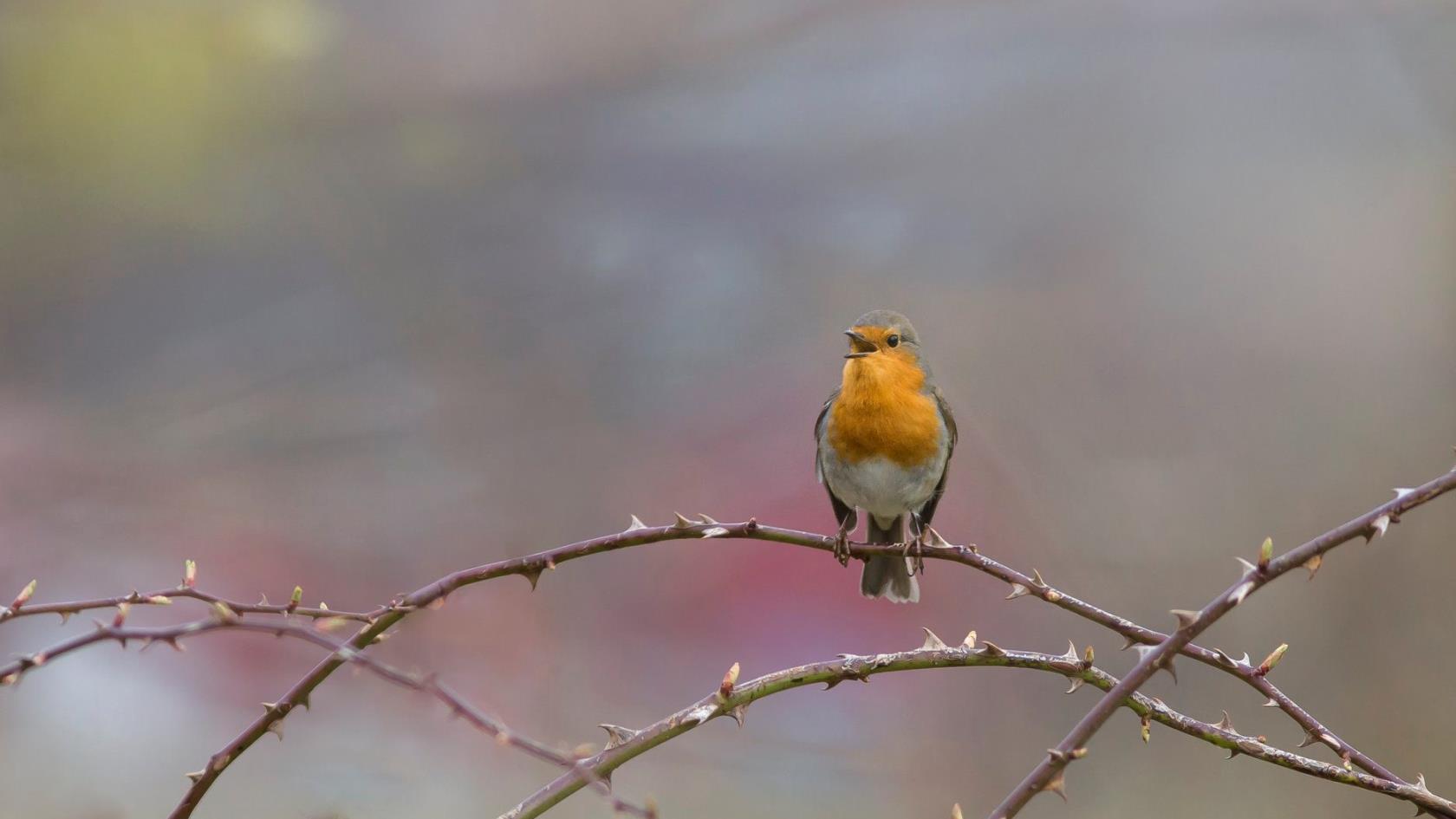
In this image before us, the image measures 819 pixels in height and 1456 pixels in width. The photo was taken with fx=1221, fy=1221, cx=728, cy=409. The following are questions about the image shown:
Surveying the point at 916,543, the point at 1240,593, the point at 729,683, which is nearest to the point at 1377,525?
the point at 1240,593

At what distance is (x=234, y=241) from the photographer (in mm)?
2512

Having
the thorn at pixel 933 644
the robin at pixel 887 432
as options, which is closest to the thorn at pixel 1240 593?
the thorn at pixel 933 644

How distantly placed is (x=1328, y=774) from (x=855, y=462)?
4.42 ft

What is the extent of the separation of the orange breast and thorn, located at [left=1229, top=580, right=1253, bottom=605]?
1386mm

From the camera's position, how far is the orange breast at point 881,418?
2189 millimetres

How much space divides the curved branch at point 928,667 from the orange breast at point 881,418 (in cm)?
118

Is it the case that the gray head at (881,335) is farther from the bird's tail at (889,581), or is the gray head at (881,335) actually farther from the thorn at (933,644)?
the thorn at (933,644)

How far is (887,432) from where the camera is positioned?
2.18 metres

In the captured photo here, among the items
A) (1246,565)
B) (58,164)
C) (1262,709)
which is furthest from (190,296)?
(1262,709)

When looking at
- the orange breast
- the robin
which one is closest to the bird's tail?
the robin

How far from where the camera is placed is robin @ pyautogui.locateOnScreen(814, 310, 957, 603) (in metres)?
2.20

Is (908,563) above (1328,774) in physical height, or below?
above

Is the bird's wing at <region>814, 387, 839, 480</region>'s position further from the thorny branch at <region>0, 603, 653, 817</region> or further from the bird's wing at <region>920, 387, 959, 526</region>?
the thorny branch at <region>0, 603, 653, 817</region>

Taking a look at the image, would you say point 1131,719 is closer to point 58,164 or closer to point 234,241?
point 234,241
